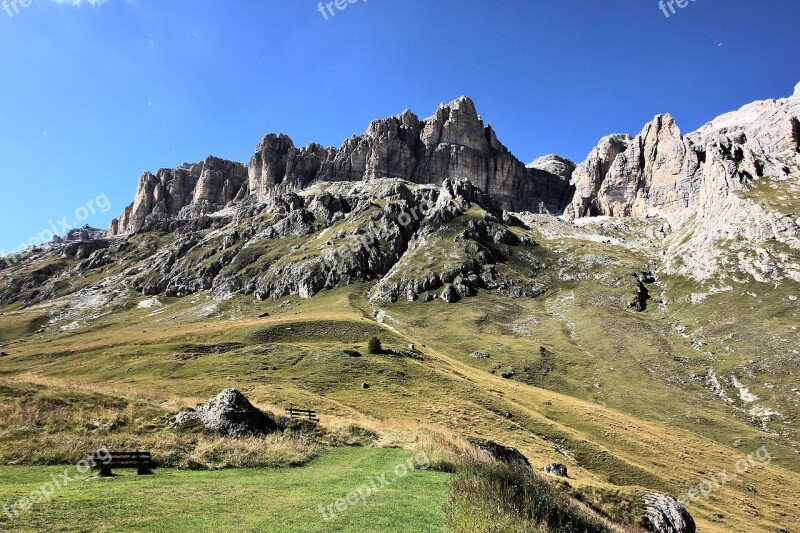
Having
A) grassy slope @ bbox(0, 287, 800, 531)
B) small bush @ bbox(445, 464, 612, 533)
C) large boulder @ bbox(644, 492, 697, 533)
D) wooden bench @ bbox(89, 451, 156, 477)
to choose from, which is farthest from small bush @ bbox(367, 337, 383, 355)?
small bush @ bbox(445, 464, 612, 533)

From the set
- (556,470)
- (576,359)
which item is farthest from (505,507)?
(576,359)

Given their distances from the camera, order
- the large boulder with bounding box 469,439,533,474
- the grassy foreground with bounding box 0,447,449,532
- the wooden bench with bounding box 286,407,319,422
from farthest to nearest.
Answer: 1. the wooden bench with bounding box 286,407,319,422
2. the large boulder with bounding box 469,439,533,474
3. the grassy foreground with bounding box 0,447,449,532

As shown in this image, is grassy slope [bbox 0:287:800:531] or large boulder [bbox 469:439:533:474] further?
grassy slope [bbox 0:287:800:531]

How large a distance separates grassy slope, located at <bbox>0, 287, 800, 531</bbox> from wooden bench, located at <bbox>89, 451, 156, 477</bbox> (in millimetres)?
12437

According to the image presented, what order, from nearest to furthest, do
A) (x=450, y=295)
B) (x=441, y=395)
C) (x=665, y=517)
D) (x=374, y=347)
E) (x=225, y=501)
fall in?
(x=225, y=501)
(x=665, y=517)
(x=441, y=395)
(x=374, y=347)
(x=450, y=295)

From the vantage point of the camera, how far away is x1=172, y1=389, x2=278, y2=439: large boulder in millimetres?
32094

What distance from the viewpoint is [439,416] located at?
5844 centimetres

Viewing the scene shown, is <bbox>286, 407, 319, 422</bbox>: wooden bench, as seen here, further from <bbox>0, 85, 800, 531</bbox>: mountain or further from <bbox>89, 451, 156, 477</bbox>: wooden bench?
<bbox>89, 451, 156, 477</bbox>: wooden bench

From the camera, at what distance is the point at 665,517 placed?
95.6ft

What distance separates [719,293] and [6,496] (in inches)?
7459

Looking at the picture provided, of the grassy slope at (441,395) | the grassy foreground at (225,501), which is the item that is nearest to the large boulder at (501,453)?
the grassy slope at (441,395)

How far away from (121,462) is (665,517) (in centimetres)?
3503

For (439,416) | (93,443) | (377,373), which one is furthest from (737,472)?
(93,443)

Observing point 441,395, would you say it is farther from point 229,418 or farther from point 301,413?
point 229,418
